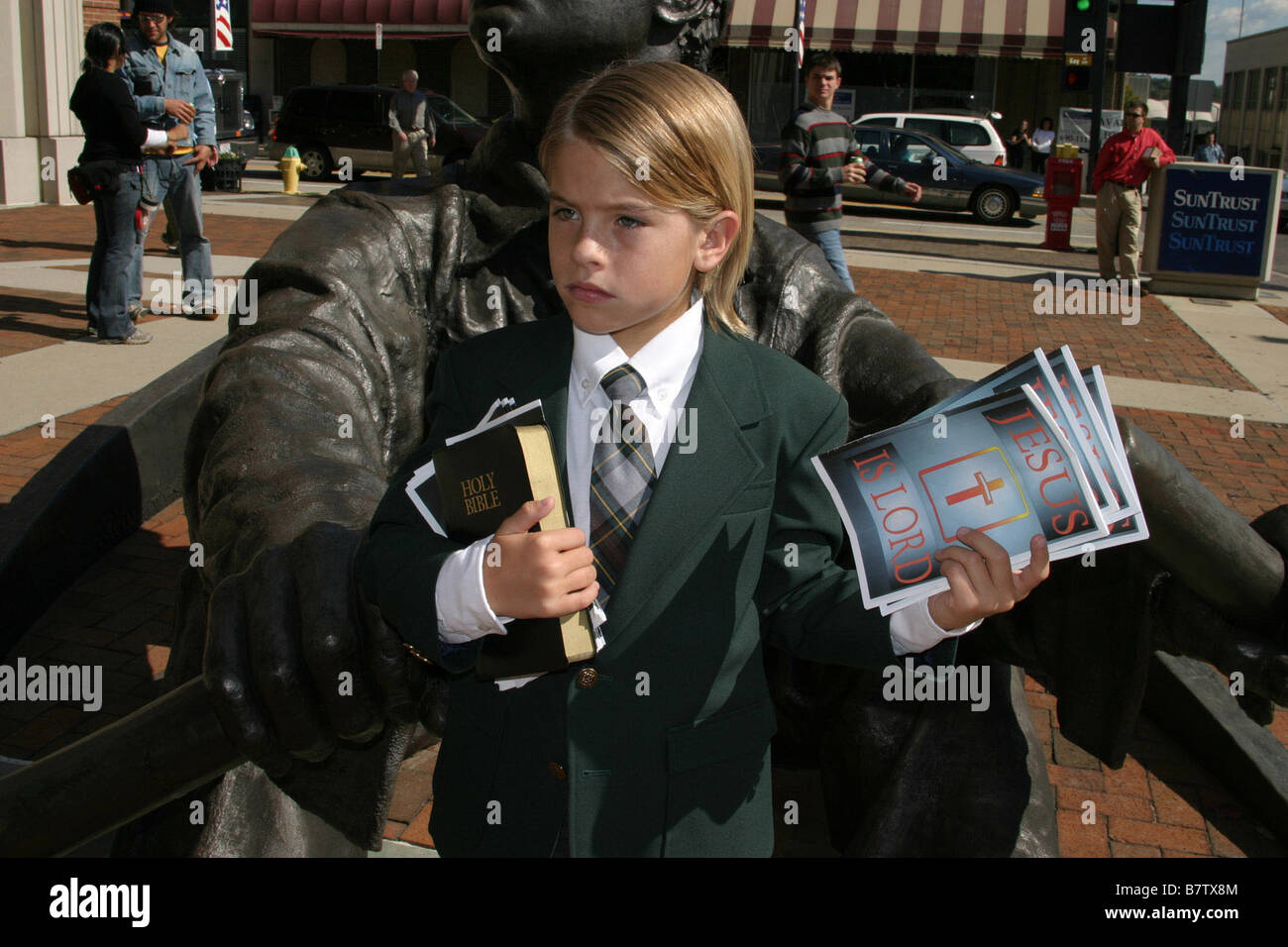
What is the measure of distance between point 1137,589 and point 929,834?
1.94ft

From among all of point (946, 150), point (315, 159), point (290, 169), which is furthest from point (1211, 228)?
point (315, 159)

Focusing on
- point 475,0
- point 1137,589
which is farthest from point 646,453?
point 475,0

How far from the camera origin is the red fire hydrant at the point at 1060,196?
15062 millimetres

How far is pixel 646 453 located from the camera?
1632 millimetres

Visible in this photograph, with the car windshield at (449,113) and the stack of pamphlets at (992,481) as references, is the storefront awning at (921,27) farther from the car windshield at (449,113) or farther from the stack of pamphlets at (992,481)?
the stack of pamphlets at (992,481)

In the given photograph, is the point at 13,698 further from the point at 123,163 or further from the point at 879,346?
the point at 123,163

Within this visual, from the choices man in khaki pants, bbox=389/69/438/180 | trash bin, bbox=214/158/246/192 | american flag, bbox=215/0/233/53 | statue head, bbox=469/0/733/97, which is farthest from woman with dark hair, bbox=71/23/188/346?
trash bin, bbox=214/158/246/192

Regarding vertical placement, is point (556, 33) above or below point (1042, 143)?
below

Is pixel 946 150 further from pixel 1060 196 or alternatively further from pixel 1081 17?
pixel 1060 196

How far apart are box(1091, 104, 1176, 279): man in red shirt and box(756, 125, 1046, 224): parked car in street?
6622mm

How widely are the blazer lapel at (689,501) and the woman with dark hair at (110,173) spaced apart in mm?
6587

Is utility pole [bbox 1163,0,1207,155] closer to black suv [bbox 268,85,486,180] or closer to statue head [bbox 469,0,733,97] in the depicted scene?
black suv [bbox 268,85,486,180]

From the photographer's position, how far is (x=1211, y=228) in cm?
1212

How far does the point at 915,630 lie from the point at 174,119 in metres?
7.81
